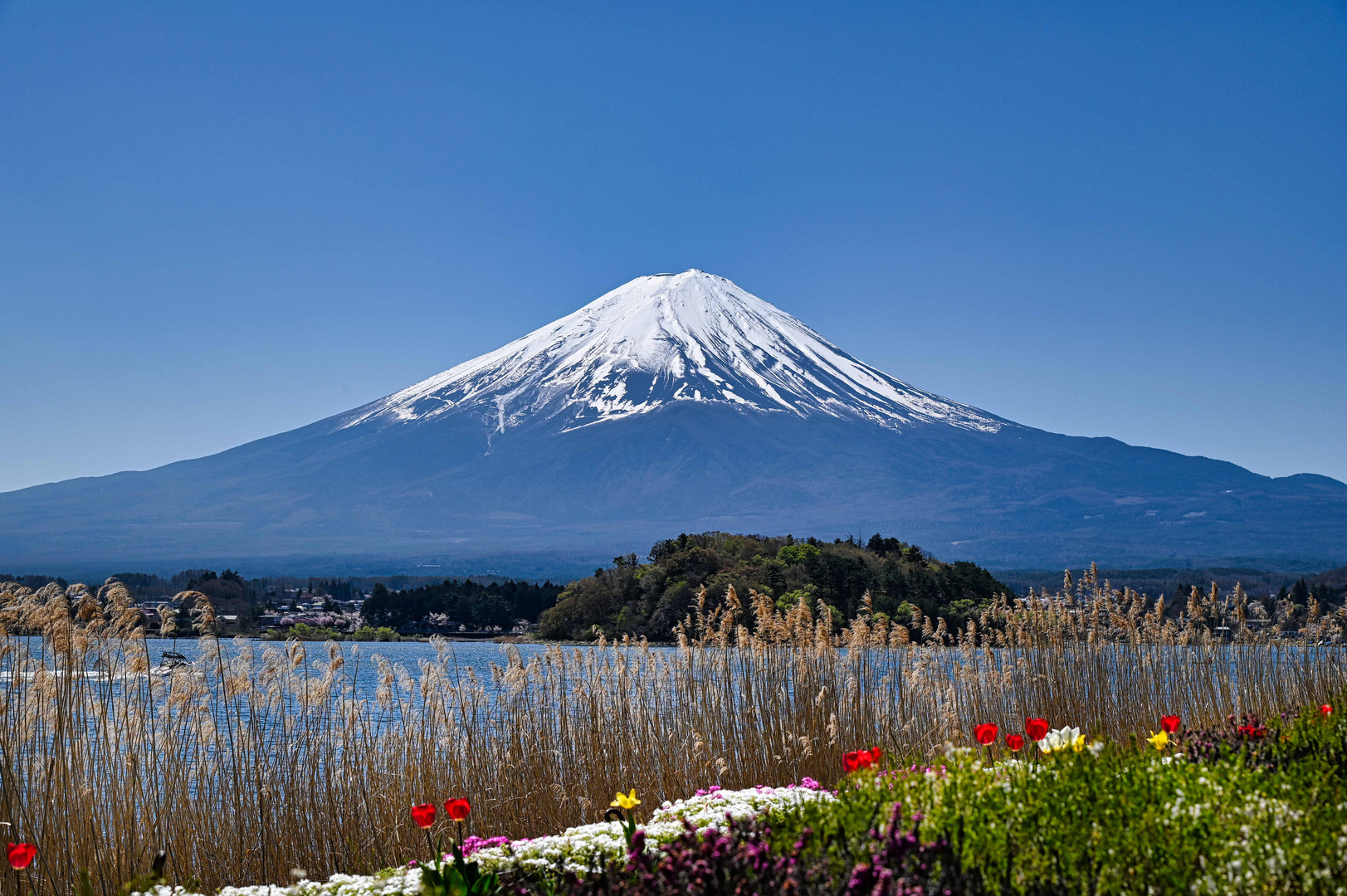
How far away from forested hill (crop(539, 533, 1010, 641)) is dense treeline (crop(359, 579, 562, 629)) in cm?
739

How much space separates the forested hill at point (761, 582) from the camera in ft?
115

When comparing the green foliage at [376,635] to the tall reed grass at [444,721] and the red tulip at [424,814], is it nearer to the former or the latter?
the tall reed grass at [444,721]

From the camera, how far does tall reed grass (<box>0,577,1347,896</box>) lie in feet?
19.0

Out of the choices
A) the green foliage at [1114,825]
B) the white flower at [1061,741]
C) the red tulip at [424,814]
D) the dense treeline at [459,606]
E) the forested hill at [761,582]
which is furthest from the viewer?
the dense treeline at [459,606]

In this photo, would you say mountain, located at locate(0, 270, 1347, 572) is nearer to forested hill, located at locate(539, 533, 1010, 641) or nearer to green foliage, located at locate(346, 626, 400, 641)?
green foliage, located at locate(346, 626, 400, 641)

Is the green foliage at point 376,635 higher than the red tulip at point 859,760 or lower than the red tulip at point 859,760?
lower

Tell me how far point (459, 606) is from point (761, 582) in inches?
779

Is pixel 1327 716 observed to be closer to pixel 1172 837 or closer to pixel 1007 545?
pixel 1172 837

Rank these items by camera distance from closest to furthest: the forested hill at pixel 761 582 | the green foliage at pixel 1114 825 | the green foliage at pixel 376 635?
the green foliage at pixel 1114 825, the forested hill at pixel 761 582, the green foliage at pixel 376 635

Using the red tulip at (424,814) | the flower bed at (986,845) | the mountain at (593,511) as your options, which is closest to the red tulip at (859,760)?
the flower bed at (986,845)

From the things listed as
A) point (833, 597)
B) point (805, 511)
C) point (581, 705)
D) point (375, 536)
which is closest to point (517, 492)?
point (375, 536)

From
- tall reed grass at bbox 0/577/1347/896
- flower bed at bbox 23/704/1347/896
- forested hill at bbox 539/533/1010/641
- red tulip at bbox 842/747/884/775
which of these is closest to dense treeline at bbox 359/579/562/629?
forested hill at bbox 539/533/1010/641

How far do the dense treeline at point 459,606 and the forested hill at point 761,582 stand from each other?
7392 millimetres

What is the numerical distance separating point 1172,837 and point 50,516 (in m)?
205
